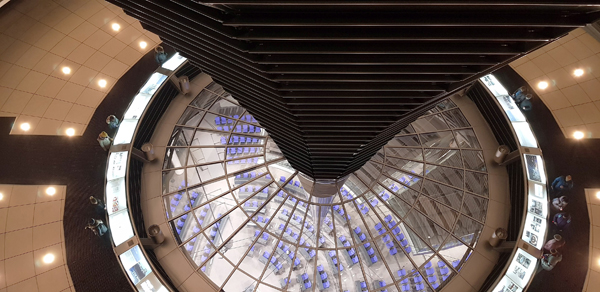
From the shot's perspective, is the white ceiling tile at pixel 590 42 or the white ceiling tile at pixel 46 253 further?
the white ceiling tile at pixel 590 42

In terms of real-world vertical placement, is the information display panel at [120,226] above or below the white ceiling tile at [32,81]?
below

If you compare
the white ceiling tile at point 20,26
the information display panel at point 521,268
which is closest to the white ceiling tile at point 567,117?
the information display panel at point 521,268

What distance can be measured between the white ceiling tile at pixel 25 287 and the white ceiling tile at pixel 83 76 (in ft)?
32.6

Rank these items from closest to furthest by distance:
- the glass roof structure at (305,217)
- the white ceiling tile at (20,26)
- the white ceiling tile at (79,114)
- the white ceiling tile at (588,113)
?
the glass roof structure at (305,217) < the white ceiling tile at (79,114) < the white ceiling tile at (588,113) < the white ceiling tile at (20,26)

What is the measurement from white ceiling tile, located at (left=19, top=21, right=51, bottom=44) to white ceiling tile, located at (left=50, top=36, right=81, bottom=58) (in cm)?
103

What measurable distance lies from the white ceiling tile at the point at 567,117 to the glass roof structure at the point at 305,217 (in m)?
4.22

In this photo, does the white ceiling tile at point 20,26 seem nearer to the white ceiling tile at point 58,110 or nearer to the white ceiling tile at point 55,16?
the white ceiling tile at point 55,16

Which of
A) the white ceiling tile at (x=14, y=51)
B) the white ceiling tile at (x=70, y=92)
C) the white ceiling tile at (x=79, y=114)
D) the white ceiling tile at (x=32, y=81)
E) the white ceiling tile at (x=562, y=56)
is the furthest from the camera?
the white ceiling tile at (x=562, y=56)

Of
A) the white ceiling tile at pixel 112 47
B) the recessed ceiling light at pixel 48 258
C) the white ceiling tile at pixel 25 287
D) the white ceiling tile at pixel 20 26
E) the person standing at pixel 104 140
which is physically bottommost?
the white ceiling tile at pixel 25 287

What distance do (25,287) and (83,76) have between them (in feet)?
34.9

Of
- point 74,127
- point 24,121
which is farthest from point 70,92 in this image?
point 24,121

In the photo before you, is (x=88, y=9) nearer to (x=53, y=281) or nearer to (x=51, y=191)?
(x=51, y=191)

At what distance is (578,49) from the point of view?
19359 millimetres

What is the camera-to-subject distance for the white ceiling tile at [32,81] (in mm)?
17781
